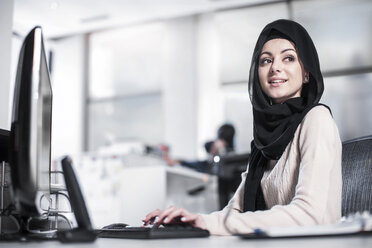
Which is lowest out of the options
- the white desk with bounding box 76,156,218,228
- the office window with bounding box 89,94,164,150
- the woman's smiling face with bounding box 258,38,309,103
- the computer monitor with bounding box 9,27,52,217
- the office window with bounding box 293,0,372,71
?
the white desk with bounding box 76,156,218,228

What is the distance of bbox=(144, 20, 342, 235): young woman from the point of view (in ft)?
3.27

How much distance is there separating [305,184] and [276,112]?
32cm

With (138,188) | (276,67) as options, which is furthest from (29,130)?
(138,188)

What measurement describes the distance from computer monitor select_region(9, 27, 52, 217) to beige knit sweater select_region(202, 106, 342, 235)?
0.41 meters

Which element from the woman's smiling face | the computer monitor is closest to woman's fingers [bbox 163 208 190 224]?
the computer monitor

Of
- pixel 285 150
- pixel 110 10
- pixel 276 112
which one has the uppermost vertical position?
pixel 110 10

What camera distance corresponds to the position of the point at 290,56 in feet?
4.45

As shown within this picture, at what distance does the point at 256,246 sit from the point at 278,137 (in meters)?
0.62

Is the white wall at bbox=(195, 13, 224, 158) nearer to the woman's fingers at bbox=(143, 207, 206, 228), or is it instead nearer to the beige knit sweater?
the beige knit sweater

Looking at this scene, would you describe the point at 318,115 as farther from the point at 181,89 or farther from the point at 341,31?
the point at 181,89

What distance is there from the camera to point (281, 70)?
1340mm

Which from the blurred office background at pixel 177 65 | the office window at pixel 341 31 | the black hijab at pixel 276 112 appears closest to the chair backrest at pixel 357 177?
the black hijab at pixel 276 112

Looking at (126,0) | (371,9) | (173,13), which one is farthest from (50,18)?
(371,9)

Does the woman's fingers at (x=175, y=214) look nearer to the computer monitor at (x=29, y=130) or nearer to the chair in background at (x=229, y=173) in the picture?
the computer monitor at (x=29, y=130)
